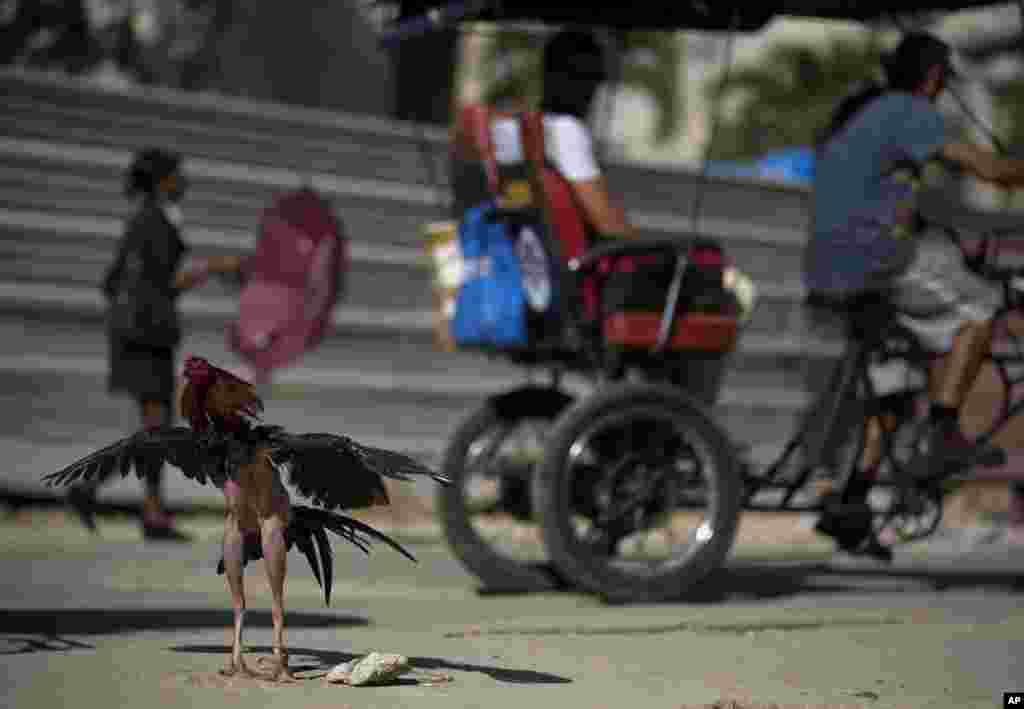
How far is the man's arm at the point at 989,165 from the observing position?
770cm

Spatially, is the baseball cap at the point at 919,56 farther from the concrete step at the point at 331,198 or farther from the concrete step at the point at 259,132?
the concrete step at the point at 259,132

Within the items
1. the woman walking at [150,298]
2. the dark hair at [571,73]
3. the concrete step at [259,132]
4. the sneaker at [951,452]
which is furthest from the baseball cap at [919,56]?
the woman walking at [150,298]

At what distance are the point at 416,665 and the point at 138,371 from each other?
Answer: 4.60 meters

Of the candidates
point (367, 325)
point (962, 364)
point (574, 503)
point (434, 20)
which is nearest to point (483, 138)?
point (434, 20)

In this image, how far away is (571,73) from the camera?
8.34 m

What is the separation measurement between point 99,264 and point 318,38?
547cm

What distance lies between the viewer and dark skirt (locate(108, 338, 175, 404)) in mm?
10055

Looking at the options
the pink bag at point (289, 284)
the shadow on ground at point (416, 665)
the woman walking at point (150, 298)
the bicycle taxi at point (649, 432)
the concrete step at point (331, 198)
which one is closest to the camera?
the shadow on ground at point (416, 665)

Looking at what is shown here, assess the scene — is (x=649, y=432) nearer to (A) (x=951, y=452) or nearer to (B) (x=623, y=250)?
(B) (x=623, y=250)

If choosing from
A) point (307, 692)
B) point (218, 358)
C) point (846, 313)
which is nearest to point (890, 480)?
point (846, 313)

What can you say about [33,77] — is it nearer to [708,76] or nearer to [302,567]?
[302,567]

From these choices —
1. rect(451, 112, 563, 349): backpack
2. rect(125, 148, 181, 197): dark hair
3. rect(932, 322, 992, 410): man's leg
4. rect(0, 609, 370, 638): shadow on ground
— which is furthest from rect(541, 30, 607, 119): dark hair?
rect(125, 148, 181, 197): dark hair

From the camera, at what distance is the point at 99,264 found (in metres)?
11.3

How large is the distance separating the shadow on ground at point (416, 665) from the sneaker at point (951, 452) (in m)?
2.78
